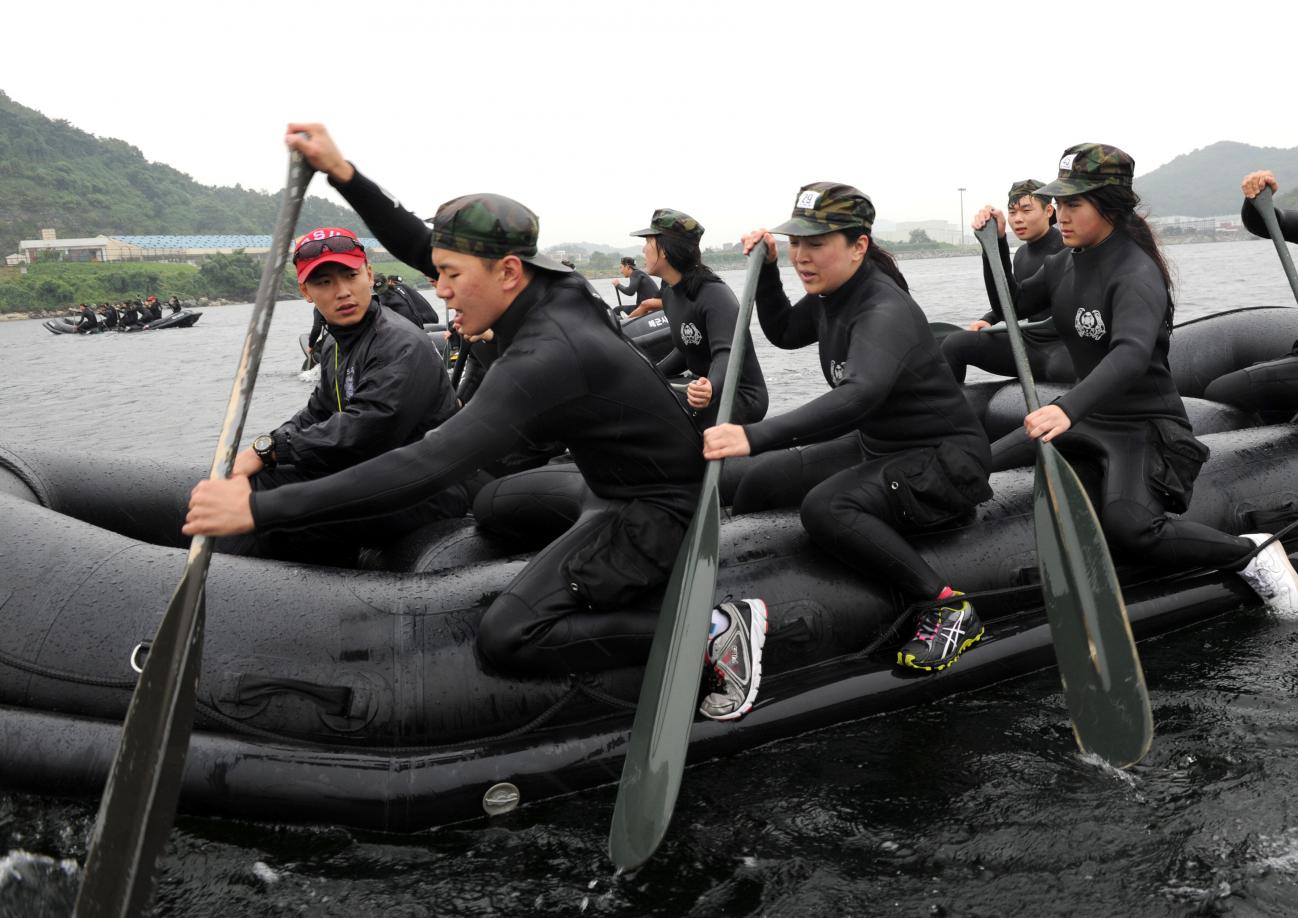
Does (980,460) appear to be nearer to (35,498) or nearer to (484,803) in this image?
(484,803)

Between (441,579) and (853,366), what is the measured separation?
1911mm

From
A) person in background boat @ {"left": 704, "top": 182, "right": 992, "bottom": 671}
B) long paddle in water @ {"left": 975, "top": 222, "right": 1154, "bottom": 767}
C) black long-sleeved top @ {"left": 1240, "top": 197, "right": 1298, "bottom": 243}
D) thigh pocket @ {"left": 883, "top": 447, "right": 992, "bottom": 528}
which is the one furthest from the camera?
black long-sleeved top @ {"left": 1240, "top": 197, "right": 1298, "bottom": 243}

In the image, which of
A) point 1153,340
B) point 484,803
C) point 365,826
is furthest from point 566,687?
point 1153,340

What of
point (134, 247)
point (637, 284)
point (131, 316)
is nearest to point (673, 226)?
point (637, 284)

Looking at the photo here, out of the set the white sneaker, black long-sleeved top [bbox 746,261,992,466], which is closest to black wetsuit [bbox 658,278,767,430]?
black long-sleeved top [bbox 746,261,992,466]

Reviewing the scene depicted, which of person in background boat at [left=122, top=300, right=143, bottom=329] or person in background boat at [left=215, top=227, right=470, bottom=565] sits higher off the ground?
person in background boat at [left=215, top=227, right=470, bottom=565]

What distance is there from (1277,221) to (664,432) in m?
4.91

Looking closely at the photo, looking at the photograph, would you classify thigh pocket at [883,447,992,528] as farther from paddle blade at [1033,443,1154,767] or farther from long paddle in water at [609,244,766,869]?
long paddle in water at [609,244,766,869]

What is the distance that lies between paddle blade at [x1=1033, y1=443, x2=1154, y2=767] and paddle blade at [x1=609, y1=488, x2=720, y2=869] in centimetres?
165

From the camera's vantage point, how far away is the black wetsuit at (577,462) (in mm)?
3510

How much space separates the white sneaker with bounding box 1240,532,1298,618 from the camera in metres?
5.77

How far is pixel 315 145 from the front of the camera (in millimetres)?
3900

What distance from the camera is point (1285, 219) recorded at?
678cm

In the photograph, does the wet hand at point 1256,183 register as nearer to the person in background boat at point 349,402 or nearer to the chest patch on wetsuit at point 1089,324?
the chest patch on wetsuit at point 1089,324
